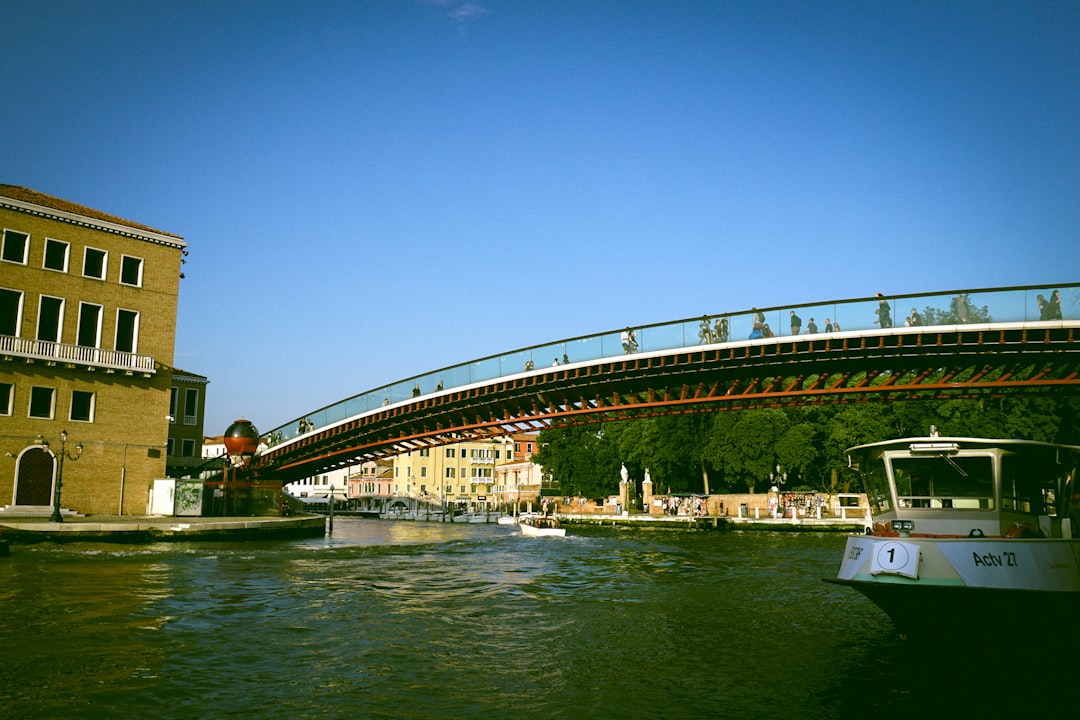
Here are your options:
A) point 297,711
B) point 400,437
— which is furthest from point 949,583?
point 400,437

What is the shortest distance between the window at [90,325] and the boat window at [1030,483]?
93.7ft

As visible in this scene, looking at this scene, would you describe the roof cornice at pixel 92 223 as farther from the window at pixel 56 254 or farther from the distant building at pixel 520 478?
the distant building at pixel 520 478

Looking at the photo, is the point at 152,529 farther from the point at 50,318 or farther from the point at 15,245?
the point at 15,245

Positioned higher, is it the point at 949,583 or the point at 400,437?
the point at 400,437

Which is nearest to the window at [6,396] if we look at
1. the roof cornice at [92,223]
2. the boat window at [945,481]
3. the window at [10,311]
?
the window at [10,311]

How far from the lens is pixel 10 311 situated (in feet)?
95.8

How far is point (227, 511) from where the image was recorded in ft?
113

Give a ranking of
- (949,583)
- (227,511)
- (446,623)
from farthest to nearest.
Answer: (227,511)
(446,623)
(949,583)

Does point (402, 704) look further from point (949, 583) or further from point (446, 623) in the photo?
point (949, 583)

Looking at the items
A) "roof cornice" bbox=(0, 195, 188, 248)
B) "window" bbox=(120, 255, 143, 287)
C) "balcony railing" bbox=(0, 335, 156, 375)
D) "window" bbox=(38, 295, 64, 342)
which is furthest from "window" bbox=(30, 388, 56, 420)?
"roof cornice" bbox=(0, 195, 188, 248)

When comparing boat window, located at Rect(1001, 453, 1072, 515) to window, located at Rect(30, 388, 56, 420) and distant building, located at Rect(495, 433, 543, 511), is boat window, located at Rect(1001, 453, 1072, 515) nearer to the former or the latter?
window, located at Rect(30, 388, 56, 420)

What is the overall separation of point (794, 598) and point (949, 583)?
23.0 ft

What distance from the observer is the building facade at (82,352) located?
94.6ft

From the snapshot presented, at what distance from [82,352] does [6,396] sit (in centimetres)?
265
